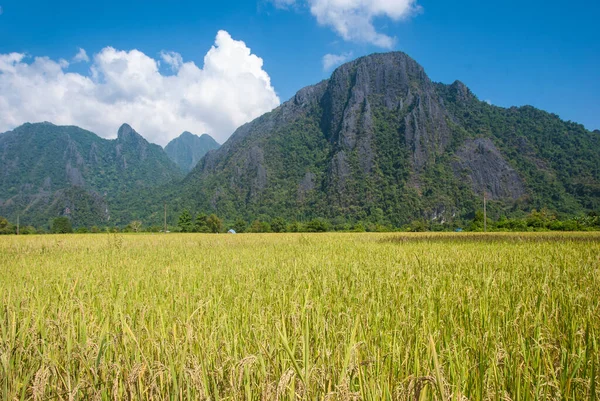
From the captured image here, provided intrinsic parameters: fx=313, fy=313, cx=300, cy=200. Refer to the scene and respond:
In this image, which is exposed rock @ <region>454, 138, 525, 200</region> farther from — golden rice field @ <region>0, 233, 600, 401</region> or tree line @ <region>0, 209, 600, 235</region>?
golden rice field @ <region>0, 233, 600, 401</region>

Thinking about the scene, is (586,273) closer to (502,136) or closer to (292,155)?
(292,155)

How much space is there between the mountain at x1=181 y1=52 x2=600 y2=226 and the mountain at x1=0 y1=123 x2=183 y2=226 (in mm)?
31605

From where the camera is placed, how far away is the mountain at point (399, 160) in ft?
311

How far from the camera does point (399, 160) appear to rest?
113062 mm

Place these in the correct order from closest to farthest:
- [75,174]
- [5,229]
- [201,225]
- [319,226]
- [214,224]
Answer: [5,229], [319,226], [214,224], [201,225], [75,174]

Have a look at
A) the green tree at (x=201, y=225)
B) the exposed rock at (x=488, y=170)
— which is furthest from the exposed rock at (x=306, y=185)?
the green tree at (x=201, y=225)

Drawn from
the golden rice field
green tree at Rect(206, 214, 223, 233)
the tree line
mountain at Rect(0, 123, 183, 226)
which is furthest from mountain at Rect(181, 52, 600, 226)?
the golden rice field

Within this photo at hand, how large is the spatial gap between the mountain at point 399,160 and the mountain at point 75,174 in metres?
31.6

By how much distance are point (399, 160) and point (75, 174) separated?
6140 inches

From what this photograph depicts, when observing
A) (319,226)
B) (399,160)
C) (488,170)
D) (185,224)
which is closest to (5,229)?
(185,224)

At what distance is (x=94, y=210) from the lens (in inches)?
4304

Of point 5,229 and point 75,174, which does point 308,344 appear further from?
point 75,174

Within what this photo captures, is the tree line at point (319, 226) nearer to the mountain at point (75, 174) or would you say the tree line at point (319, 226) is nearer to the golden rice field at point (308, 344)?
the golden rice field at point (308, 344)

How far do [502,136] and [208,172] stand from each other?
122492mm
